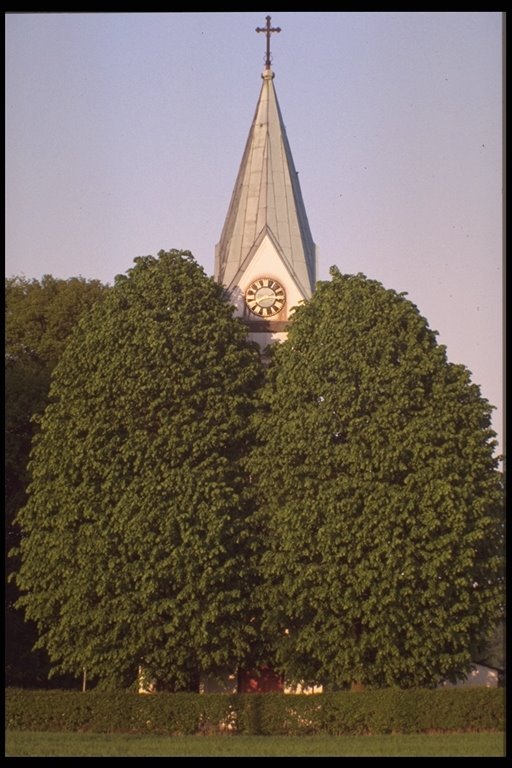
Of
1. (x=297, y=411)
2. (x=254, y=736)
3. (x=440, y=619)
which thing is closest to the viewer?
(x=254, y=736)

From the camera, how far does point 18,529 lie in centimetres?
5438

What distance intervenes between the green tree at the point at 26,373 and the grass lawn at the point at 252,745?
45.7 feet

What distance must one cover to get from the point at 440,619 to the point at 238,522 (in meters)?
7.41

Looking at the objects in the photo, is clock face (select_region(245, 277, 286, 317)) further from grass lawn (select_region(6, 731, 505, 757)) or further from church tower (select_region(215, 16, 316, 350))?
grass lawn (select_region(6, 731, 505, 757))

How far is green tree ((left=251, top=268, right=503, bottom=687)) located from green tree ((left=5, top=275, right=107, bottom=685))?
10.2m

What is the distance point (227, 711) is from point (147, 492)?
25.4ft

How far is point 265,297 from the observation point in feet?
187

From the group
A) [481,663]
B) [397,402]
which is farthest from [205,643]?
[481,663]

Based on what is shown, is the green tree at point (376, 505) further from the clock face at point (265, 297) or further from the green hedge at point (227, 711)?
the clock face at point (265, 297)

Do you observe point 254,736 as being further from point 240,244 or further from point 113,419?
point 240,244

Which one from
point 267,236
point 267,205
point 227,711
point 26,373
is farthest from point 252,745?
point 267,205

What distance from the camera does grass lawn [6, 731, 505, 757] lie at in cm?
3081

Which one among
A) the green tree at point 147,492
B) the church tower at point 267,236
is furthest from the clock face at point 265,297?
the green tree at point 147,492

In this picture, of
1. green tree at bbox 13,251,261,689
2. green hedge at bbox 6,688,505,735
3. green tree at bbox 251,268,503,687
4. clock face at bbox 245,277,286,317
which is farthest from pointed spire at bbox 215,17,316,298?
green hedge at bbox 6,688,505,735
